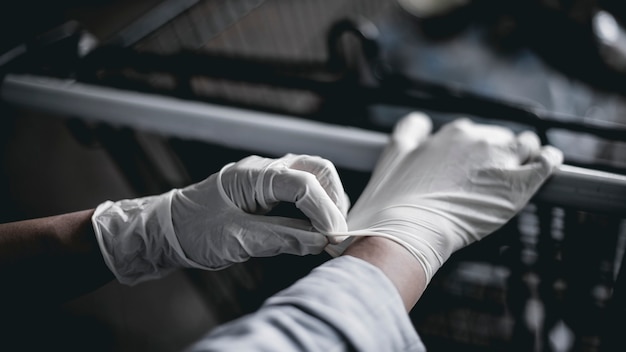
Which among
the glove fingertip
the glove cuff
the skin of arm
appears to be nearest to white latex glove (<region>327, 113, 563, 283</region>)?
the glove fingertip

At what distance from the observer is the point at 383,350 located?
0.53m

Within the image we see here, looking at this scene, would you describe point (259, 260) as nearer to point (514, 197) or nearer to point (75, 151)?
point (514, 197)

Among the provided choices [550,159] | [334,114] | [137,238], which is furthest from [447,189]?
[334,114]

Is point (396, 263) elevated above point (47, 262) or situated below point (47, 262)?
Answer: below

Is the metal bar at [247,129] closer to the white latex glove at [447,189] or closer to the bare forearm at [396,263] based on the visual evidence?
the white latex glove at [447,189]

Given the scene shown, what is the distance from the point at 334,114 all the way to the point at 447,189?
3.64 ft

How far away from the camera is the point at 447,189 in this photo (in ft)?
2.55

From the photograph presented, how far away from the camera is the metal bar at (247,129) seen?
736 millimetres

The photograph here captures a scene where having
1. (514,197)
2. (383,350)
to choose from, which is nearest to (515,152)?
(514,197)

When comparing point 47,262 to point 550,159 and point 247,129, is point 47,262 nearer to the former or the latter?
point 247,129

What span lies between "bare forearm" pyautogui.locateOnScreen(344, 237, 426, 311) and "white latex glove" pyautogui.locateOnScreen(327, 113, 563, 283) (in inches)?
0.5

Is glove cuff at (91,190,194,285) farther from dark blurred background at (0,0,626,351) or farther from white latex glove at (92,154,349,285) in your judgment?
dark blurred background at (0,0,626,351)

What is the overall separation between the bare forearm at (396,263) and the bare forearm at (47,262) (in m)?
0.42

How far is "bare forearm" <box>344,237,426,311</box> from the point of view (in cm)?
62
